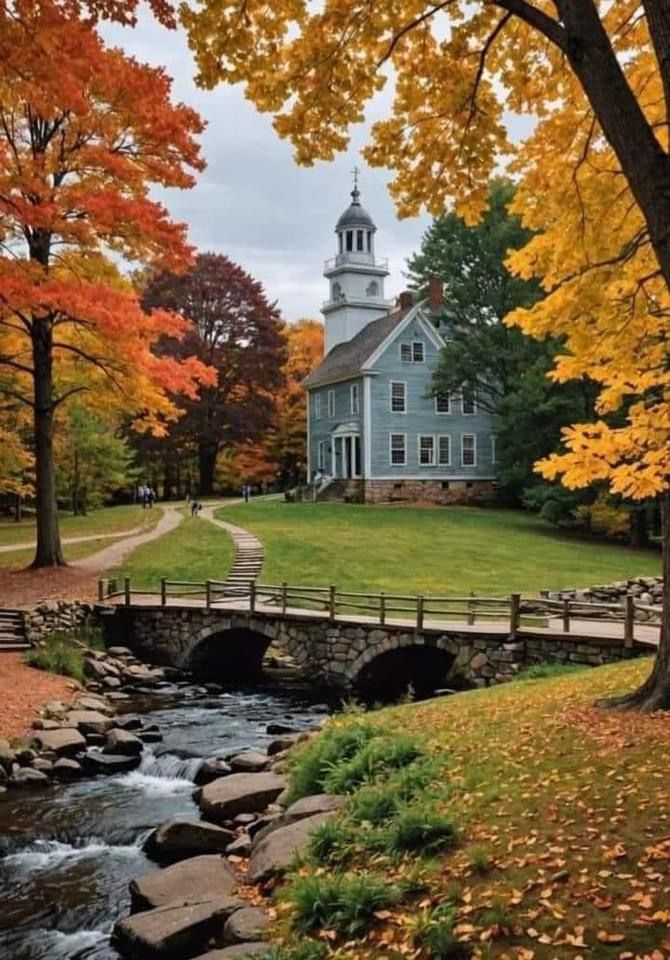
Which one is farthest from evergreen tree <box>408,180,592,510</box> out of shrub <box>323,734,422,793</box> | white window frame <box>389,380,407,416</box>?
shrub <box>323,734,422,793</box>

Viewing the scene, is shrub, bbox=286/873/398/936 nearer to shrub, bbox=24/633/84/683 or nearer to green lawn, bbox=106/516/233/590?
shrub, bbox=24/633/84/683

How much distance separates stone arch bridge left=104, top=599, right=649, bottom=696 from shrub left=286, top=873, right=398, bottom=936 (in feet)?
36.1

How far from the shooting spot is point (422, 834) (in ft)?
20.9

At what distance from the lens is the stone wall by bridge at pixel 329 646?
1669cm

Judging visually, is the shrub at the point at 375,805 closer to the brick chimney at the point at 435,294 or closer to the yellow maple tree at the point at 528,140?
the yellow maple tree at the point at 528,140

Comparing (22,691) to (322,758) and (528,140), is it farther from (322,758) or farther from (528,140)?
(528,140)

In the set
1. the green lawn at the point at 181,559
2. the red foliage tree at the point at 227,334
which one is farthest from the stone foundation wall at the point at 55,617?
the red foliage tree at the point at 227,334

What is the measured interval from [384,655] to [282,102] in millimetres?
13695

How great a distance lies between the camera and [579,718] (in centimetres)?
906

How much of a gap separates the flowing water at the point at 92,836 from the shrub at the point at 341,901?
2108 millimetres

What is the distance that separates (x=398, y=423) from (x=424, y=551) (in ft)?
55.8

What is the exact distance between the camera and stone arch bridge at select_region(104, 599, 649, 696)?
1672cm

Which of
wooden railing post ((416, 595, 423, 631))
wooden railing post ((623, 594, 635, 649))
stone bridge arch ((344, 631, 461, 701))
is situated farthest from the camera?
stone bridge arch ((344, 631, 461, 701))

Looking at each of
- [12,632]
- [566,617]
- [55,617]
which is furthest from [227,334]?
[566,617]
